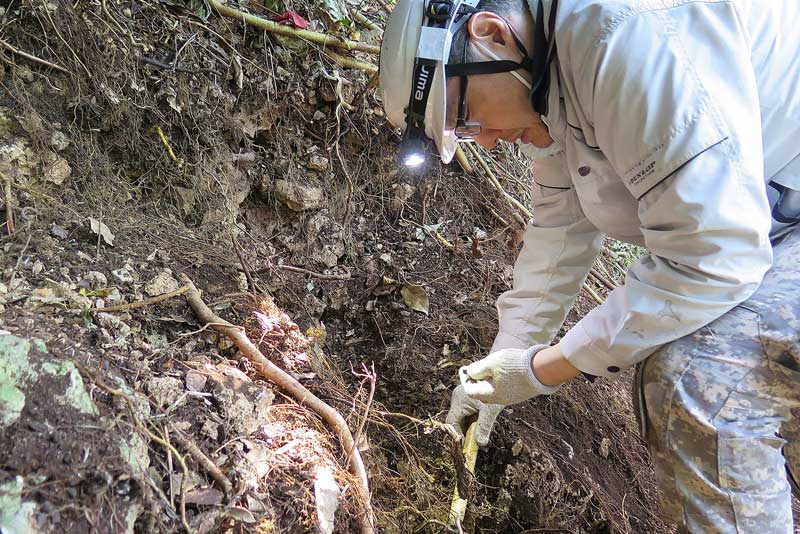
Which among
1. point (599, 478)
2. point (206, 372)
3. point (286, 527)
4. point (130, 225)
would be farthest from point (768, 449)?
point (130, 225)

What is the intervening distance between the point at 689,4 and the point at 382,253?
5.80ft

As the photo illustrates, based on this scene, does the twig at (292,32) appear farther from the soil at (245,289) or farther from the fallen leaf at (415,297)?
the fallen leaf at (415,297)

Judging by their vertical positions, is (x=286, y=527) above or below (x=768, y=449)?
below

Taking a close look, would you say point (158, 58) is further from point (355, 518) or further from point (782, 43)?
point (782, 43)

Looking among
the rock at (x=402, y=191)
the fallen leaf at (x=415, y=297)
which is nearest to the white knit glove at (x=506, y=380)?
the fallen leaf at (x=415, y=297)

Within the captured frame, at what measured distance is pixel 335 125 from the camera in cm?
261

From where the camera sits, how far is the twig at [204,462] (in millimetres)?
1289

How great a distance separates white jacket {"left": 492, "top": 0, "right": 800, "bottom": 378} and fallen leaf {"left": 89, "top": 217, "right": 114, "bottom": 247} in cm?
151

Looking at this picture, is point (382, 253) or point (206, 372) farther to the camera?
point (382, 253)

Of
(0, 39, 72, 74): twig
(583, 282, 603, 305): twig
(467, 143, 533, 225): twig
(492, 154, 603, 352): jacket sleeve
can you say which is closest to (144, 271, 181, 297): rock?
(0, 39, 72, 74): twig

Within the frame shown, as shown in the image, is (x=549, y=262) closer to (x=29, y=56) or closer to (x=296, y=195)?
(x=296, y=195)

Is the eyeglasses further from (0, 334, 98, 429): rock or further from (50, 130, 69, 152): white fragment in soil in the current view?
(50, 130, 69, 152): white fragment in soil

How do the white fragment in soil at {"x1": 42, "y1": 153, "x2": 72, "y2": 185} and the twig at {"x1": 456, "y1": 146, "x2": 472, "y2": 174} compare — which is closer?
the white fragment in soil at {"x1": 42, "y1": 153, "x2": 72, "y2": 185}

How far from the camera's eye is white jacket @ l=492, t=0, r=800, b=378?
1.14m
